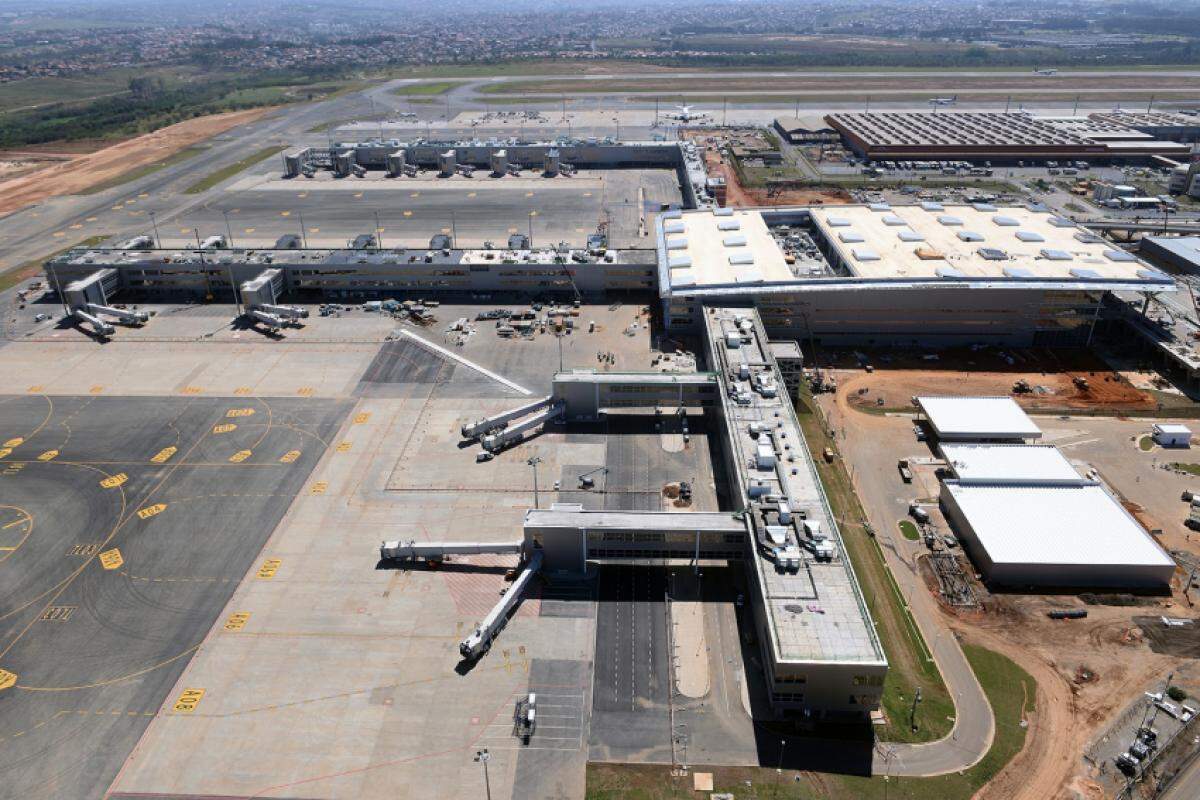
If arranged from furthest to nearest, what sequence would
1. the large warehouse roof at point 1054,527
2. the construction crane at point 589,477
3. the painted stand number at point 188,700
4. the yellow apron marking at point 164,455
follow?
the yellow apron marking at point 164,455
the construction crane at point 589,477
the large warehouse roof at point 1054,527
the painted stand number at point 188,700

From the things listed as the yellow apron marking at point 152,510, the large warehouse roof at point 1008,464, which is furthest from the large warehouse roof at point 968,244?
the yellow apron marking at point 152,510

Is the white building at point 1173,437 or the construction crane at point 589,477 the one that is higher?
the white building at point 1173,437

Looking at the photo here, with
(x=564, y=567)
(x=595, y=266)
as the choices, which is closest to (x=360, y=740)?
(x=564, y=567)

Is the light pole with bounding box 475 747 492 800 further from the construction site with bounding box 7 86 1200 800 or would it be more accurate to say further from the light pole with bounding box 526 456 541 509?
the light pole with bounding box 526 456 541 509

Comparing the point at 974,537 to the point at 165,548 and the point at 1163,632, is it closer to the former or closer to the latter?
the point at 1163,632

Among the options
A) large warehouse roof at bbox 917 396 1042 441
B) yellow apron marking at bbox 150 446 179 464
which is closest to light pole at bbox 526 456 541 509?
yellow apron marking at bbox 150 446 179 464

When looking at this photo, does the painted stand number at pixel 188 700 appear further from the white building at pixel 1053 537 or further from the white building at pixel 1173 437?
the white building at pixel 1173 437

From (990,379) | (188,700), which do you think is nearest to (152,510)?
(188,700)

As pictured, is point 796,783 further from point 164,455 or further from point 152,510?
point 164,455
